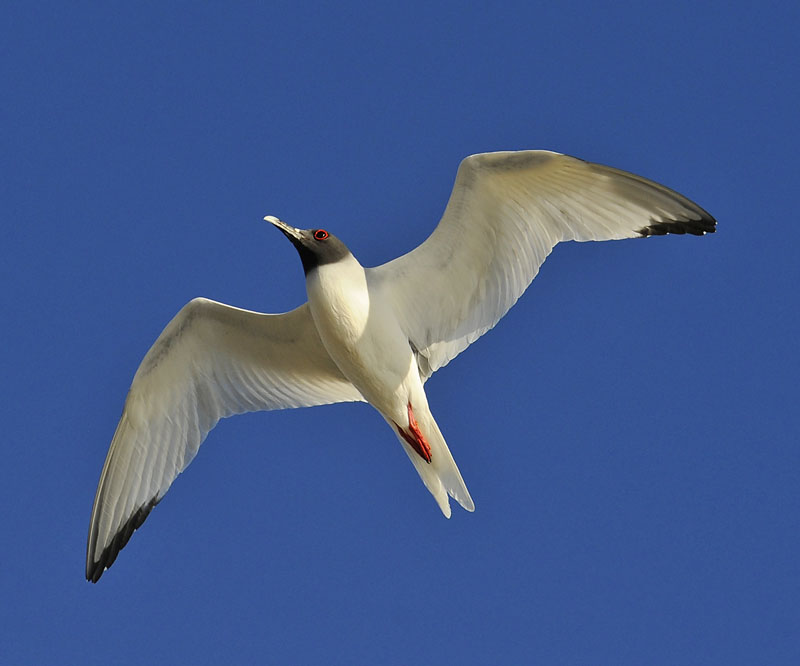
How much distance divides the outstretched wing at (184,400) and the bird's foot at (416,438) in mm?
963

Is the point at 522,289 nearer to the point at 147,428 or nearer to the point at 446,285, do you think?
the point at 446,285

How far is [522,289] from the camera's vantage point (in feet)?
33.6

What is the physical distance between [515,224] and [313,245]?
167 centimetres

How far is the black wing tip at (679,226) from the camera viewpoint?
10164 millimetres

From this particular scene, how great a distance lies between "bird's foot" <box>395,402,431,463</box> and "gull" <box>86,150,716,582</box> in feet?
0.04

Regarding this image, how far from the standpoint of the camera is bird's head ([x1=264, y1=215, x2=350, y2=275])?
31.7 feet

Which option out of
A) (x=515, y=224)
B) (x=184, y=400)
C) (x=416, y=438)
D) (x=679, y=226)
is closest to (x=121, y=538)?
(x=184, y=400)

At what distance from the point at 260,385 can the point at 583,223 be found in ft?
10.4

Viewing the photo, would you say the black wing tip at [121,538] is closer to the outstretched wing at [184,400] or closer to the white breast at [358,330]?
the outstretched wing at [184,400]

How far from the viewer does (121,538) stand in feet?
35.8

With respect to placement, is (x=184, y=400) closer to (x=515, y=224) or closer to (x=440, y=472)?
(x=440, y=472)

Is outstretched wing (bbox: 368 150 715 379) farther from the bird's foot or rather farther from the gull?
the bird's foot

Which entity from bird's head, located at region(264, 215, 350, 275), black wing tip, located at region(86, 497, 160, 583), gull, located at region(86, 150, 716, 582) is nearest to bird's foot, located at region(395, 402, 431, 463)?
gull, located at region(86, 150, 716, 582)

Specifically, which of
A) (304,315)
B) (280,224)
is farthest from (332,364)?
(280,224)
